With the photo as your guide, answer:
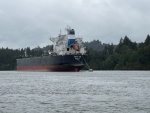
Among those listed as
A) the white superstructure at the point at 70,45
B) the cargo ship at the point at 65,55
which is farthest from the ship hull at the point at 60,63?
the white superstructure at the point at 70,45

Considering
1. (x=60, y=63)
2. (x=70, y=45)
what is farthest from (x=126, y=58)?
(x=60, y=63)

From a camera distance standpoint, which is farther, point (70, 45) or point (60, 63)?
point (70, 45)

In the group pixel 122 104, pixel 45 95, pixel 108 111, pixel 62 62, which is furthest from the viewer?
pixel 62 62

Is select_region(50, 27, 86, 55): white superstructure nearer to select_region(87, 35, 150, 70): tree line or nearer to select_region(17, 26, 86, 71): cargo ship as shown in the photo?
select_region(17, 26, 86, 71): cargo ship

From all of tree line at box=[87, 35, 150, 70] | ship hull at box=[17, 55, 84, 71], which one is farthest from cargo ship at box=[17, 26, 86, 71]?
tree line at box=[87, 35, 150, 70]

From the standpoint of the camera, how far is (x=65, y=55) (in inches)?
4638

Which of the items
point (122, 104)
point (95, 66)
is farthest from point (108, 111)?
point (95, 66)

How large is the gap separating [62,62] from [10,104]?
79995 millimetres

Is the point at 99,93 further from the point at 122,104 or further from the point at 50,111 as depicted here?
the point at 50,111

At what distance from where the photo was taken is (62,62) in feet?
386

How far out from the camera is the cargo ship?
116 metres

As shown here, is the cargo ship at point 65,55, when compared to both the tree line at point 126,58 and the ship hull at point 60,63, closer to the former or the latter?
the ship hull at point 60,63

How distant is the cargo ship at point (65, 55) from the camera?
116500mm

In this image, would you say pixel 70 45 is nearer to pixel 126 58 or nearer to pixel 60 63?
pixel 60 63
